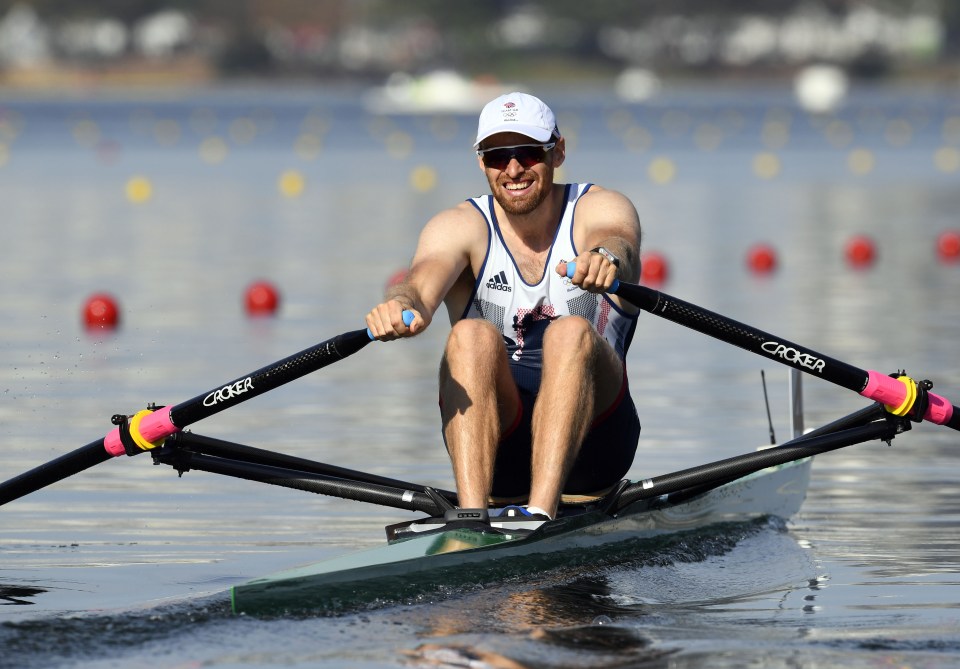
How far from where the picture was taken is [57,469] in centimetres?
723

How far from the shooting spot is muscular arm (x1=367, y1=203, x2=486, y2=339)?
7023 millimetres

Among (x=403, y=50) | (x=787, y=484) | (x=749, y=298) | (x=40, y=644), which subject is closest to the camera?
(x=40, y=644)

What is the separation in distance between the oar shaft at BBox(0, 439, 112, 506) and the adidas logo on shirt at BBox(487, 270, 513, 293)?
1.56 metres

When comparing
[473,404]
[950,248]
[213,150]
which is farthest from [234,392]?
[213,150]

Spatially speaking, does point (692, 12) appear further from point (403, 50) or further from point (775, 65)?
point (403, 50)

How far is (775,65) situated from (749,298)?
119 m

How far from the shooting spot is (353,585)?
20.4ft

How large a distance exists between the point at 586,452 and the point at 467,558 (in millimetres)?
975

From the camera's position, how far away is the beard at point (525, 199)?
7340 mm

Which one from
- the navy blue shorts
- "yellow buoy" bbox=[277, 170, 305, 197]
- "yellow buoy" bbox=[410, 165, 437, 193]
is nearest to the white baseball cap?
the navy blue shorts

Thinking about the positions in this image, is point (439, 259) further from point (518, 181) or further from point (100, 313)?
point (100, 313)

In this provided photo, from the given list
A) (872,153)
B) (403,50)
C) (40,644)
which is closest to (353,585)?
(40,644)

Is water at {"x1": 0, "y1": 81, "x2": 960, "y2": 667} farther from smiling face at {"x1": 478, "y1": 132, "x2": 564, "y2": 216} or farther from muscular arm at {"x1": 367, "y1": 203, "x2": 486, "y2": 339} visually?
smiling face at {"x1": 478, "y1": 132, "x2": 564, "y2": 216}

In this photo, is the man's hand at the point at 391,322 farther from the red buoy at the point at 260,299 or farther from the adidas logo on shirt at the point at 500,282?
the red buoy at the point at 260,299
